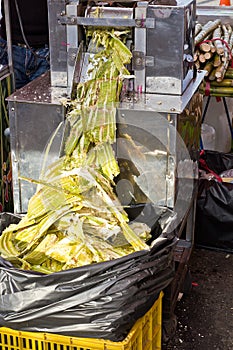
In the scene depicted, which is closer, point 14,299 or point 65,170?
point 14,299

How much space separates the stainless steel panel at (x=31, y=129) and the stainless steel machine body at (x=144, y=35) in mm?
223

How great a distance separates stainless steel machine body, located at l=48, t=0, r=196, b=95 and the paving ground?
1465 millimetres

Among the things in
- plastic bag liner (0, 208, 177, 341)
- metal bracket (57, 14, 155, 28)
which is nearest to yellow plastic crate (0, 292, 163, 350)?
plastic bag liner (0, 208, 177, 341)

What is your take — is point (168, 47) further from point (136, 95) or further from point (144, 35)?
point (136, 95)

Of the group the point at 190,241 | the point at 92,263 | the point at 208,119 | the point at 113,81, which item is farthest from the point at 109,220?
the point at 208,119

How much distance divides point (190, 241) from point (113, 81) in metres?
1.45

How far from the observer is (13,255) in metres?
2.84

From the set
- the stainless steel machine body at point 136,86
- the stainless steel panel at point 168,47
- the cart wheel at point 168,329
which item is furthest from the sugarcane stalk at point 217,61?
the cart wheel at point 168,329

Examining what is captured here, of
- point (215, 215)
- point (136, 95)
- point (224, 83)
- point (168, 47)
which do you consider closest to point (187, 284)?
point (215, 215)

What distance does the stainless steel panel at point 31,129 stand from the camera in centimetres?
322

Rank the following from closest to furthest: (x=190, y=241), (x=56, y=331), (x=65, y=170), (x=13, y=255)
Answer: (x=56, y=331), (x=13, y=255), (x=65, y=170), (x=190, y=241)

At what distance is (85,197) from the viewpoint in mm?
3033

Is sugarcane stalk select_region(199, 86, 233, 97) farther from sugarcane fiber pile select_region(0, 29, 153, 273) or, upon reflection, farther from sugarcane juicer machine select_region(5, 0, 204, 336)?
sugarcane fiber pile select_region(0, 29, 153, 273)

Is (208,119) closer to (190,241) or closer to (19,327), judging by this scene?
(190,241)
